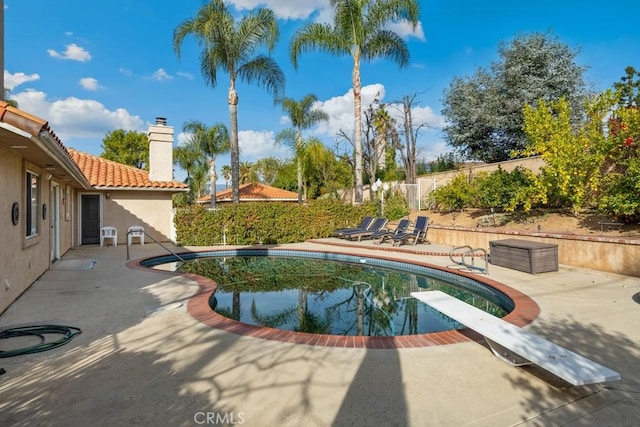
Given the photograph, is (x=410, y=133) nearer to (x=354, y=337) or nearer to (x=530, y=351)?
(x=354, y=337)

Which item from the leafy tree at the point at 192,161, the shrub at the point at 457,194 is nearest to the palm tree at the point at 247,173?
the leafy tree at the point at 192,161

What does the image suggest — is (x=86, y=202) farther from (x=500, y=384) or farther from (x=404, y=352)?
(x=500, y=384)

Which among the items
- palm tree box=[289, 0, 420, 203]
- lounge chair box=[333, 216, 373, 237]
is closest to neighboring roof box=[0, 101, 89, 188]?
lounge chair box=[333, 216, 373, 237]

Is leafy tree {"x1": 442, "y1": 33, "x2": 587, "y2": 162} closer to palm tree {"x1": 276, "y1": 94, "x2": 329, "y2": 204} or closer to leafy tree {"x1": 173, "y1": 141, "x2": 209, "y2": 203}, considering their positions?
palm tree {"x1": 276, "y1": 94, "x2": 329, "y2": 204}

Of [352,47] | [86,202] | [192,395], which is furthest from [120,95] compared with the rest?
[192,395]

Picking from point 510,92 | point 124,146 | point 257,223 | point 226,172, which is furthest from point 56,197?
point 226,172

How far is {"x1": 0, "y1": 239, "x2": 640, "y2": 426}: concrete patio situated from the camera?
292 cm

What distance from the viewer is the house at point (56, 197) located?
581 centimetres

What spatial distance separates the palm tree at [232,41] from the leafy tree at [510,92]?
1531cm

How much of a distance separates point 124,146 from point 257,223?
31.5 m

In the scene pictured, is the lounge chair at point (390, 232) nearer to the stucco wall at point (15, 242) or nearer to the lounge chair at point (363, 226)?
the lounge chair at point (363, 226)

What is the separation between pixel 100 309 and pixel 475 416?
5872mm

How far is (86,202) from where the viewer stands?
54.6 feet

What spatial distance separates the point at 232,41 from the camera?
17891 millimetres
